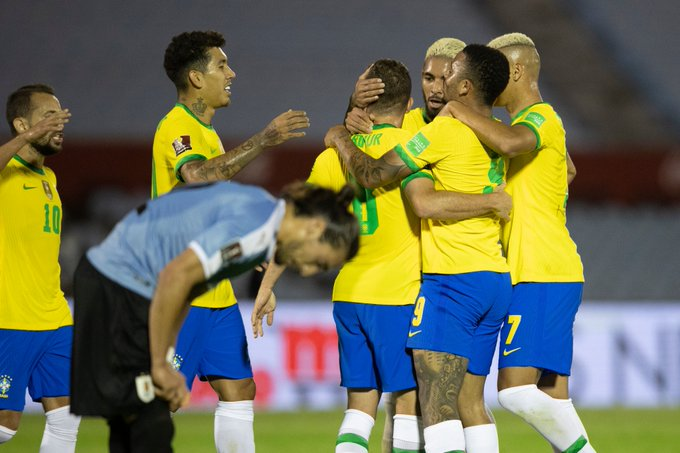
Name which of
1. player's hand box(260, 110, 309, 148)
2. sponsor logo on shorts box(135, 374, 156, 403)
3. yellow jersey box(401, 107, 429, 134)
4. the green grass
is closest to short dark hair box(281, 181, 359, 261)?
sponsor logo on shorts box(135, 374, 156, 403)

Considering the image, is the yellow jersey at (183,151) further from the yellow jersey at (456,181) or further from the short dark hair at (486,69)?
the short dark hair at (486,69)

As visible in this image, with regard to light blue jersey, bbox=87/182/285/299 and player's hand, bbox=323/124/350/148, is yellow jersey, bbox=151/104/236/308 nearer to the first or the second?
player's hand, bbox=323/124/350/148

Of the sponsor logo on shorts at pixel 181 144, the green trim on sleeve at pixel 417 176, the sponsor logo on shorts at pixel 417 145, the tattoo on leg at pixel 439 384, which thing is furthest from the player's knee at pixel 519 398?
the sponsor logo on shorts at pixel 181 144

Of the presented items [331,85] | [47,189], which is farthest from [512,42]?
[331,85]

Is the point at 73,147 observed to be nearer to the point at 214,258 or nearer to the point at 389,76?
the point at 389,76

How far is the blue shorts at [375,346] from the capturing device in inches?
209

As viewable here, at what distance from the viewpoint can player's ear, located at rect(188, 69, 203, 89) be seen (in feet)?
19.1

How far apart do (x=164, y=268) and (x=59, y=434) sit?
8.04 feet

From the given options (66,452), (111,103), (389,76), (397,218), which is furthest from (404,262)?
(111,103)

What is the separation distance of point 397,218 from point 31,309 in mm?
2286

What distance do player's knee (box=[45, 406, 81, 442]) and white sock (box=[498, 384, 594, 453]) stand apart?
2.48 m

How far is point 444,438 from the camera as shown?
4977 millimetres

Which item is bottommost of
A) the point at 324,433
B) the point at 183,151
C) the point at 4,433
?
the point at 324,433

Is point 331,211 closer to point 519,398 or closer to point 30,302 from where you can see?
point 519,398
